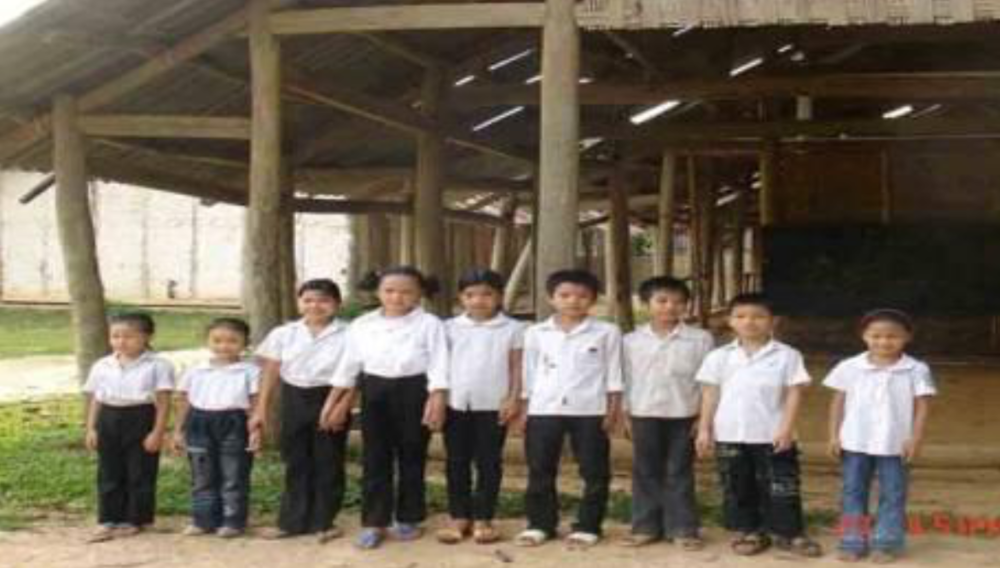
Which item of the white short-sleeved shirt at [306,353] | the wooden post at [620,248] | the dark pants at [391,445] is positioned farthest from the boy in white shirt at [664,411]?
the wooden post at [620,248]

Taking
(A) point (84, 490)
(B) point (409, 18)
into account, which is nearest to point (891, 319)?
(B) point (409, 18)

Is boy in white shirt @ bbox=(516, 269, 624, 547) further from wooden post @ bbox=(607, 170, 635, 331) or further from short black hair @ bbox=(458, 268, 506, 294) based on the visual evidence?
wooden post @ bbox=(607, 170, 635, 331)

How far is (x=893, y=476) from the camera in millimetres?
5359

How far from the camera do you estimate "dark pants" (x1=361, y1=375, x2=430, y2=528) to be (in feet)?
18.9

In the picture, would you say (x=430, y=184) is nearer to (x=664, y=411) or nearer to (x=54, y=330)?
(x=664, y=411)

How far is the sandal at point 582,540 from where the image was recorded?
18.4 feet

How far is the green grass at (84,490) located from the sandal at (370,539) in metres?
0.67

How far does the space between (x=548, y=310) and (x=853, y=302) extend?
8436 millimetres

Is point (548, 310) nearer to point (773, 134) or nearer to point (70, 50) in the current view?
point (70, 50)

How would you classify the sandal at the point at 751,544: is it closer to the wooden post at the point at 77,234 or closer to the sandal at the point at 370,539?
the sandal at the point at 370,539

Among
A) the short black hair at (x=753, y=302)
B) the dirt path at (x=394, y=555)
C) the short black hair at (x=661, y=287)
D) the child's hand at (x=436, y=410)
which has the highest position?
the short black hair at (x=661, y=287)

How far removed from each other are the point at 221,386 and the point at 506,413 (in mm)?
1416

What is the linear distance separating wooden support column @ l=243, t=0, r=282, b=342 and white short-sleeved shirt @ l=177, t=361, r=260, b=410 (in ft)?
4.63

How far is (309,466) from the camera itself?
5992 mm
